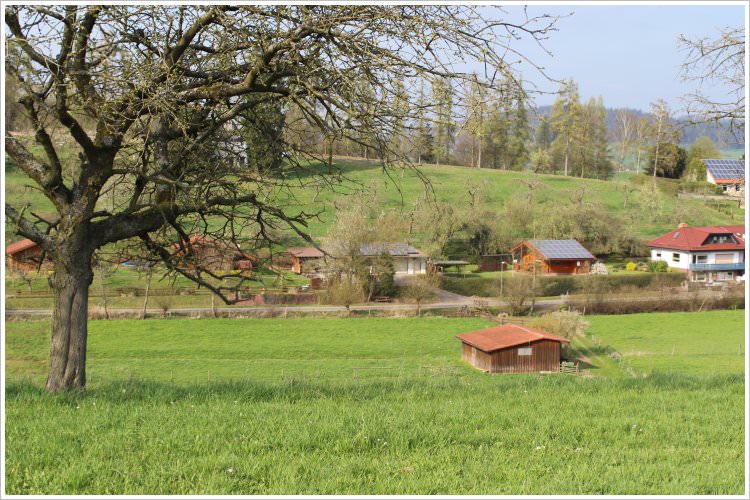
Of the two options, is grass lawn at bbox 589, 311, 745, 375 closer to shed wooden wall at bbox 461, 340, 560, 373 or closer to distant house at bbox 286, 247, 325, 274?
shed wooden wall at bbox 461, 340, 560, 373

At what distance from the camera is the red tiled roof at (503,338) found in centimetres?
2481

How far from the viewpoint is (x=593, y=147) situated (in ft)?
252

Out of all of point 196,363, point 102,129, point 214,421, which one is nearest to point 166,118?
point 102,129

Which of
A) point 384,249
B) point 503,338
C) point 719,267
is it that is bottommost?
point 503,338

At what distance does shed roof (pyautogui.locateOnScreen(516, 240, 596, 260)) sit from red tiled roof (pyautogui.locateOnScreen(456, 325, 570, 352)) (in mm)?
20295

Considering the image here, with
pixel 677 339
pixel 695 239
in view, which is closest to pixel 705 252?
pixel 695 239

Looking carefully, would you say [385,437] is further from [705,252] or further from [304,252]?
[705,252]

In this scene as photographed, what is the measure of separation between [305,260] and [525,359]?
20230 millimetres

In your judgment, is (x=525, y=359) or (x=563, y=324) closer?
(x=525, y=359)

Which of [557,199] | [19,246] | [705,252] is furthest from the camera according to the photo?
[557,199]

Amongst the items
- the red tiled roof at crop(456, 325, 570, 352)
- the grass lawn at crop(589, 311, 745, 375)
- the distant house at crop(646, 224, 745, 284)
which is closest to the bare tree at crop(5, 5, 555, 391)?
the red tiled roof at crop(456, 325, 570, 352)

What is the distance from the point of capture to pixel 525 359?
2530 cm

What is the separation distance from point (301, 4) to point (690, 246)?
46374 mm

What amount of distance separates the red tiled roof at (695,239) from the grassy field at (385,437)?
143 feet
